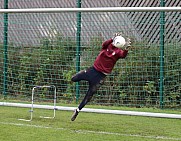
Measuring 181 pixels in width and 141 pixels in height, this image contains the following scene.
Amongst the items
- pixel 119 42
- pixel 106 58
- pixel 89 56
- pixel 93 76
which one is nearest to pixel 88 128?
pixel 93 76

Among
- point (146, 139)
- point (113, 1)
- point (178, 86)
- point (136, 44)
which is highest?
point (113, 1)

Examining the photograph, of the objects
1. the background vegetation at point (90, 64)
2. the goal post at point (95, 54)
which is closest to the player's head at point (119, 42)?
the goal post at point (95, 54)

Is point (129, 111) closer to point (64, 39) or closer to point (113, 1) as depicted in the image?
point (64, 39)

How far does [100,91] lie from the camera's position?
41.9 feet

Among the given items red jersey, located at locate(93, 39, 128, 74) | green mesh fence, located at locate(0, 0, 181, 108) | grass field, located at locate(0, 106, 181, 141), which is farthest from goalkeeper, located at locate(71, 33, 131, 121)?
green mesh fence, located at locate(0, 0, 181, 108)

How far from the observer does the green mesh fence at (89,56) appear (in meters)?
12.2

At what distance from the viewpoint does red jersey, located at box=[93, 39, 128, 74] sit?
371 inches

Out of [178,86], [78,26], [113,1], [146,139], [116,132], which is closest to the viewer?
[146,139]

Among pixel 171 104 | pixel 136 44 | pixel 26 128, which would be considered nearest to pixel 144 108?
pixel 171 104

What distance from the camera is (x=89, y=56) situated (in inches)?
500

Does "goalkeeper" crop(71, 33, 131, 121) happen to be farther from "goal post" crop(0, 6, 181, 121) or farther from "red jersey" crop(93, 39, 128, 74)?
"goal post" crop(0, 6, 181, 121)

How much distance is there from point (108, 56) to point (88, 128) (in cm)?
129

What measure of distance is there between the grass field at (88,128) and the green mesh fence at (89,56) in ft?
4.00

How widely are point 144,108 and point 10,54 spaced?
3.78 m
